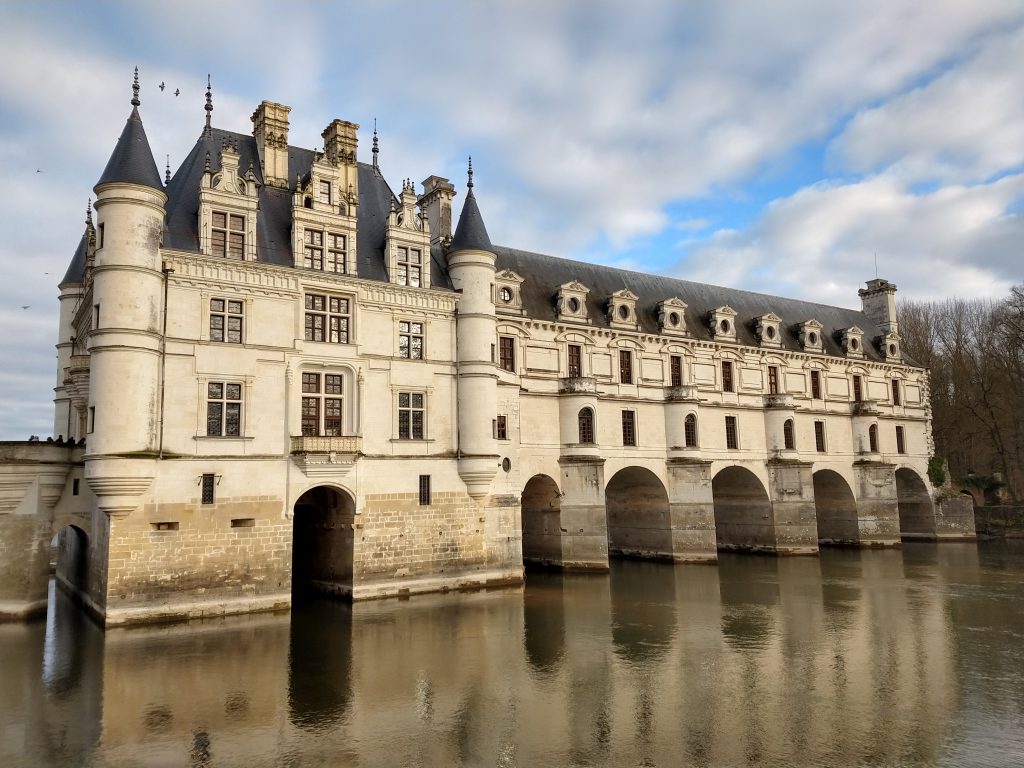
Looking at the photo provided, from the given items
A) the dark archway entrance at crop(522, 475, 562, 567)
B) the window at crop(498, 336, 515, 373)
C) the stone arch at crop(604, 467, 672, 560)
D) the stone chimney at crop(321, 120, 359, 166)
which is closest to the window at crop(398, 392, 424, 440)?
the window at crop(498, 336, 515, 373)

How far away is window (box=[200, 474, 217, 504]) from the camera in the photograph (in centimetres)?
2181

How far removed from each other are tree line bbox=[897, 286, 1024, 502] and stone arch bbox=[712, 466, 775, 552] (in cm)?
2178

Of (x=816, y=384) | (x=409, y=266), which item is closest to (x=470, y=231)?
(x=409, y=266)

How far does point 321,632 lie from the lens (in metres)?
20.0

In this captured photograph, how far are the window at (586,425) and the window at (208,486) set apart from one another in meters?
16.3

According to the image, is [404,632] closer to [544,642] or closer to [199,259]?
[544,642]

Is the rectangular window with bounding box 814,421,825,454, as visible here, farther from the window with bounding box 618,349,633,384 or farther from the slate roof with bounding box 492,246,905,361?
the window with bounding box 618,349,633,384

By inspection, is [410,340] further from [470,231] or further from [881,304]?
[881,304]

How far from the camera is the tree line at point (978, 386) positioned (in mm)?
51812

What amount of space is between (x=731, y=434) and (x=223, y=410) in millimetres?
26190

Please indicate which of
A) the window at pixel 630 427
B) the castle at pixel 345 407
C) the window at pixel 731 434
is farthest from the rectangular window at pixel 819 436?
the window at pixel 630 427

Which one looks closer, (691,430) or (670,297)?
(691,430)

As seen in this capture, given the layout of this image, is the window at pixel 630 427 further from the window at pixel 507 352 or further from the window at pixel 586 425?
the window at pixel 507 352

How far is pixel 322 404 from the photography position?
24.2 meters
